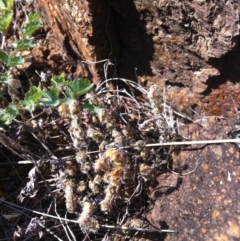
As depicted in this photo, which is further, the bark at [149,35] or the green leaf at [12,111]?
the green leaf at [12,111]

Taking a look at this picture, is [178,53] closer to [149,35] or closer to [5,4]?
[149,35]

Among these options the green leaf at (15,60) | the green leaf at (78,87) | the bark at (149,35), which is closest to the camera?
the bark at (149,35)

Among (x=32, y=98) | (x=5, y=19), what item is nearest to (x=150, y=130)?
(x=32, y=98)

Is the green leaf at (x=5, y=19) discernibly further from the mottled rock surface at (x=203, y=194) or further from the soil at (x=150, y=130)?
the mottled rock surface at (x=203, y=194)

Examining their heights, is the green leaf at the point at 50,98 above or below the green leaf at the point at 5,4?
below

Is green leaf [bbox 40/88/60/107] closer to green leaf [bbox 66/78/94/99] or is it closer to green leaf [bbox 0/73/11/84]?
green leaf [bbox 66/78/94/99]

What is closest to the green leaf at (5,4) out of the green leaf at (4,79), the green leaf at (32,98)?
the green leaf at (4,79)

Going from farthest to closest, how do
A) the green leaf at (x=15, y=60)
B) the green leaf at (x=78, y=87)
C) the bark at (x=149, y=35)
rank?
the green leaf at (x=15, y=60) < the green leaf at (x=78, y=87) < the bark at (x=149, y=35)
